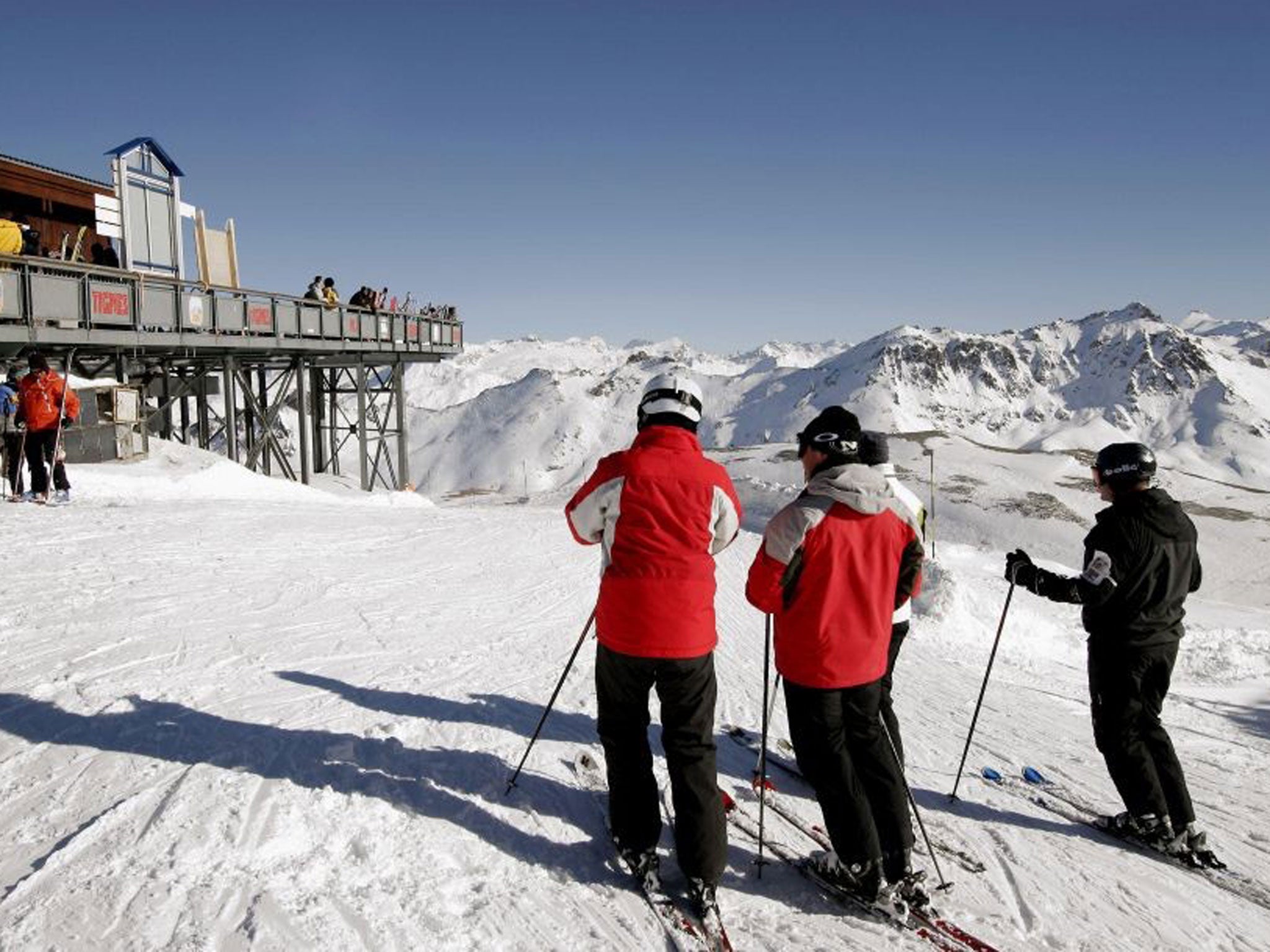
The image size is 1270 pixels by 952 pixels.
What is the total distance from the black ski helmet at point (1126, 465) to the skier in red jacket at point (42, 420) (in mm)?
11730

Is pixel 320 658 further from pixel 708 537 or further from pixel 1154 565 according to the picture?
pixel 1154 565

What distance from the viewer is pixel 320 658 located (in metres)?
6.08

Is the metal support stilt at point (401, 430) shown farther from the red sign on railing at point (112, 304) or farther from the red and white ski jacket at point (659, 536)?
the red and white ski jacket at point (659, 536)

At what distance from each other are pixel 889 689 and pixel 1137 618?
4.20ft

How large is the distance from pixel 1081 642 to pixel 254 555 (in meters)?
10.2

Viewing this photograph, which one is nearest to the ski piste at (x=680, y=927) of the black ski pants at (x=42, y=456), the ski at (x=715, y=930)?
the ski at (x=715, y=930)

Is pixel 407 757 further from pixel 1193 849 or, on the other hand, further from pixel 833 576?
pixel 1193 849

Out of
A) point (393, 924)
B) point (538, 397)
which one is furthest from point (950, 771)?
point (538, 397)

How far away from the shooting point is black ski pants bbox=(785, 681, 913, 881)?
11.3ft

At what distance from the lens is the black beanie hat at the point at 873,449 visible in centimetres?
445

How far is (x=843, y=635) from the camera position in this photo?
3.46 meters

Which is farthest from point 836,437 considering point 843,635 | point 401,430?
point 401,430

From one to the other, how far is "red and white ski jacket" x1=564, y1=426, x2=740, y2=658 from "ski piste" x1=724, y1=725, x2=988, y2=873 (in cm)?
155

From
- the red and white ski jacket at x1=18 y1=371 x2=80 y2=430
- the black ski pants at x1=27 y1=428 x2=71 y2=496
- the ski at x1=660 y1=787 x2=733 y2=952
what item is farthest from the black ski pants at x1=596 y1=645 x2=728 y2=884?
the black ski pants at x1=27 y1=428 x2=71 y2=496
